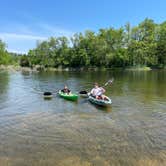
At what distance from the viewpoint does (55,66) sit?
108m

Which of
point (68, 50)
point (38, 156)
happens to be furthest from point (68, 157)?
point (68, 50)

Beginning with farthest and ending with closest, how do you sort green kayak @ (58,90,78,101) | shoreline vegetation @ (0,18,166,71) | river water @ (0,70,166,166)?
shoreline vegetation @ (0,18,166,71) < green kayak @ (58,90,78,101) < river water @ (0,70,166,166)

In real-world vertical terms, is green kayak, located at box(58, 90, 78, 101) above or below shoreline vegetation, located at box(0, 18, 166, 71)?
below

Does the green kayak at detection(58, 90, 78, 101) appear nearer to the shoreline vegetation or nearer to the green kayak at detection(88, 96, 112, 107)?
the green kayak at detection(88, 96, 112, 107)

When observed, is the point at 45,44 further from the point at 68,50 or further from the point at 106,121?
the point at 106,121

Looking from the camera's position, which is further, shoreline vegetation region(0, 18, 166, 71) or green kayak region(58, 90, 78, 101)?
shoreline vegetation region(0, 18, 166, 71)

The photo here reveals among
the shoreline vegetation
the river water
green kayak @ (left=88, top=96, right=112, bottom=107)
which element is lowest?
the river water

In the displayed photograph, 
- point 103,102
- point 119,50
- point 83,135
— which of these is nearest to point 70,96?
point 103,102

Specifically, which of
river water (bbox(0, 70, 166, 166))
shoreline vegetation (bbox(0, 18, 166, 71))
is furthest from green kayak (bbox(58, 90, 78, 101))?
shoreline vegetation (bbox(0, 18, 166, 71))

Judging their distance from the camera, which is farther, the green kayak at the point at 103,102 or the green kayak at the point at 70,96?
the green kayak at the point at 70,96

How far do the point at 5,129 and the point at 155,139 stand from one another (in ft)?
28.1

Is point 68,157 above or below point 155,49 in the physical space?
below

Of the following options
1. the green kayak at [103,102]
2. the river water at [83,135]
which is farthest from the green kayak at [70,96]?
the river water at [83,135]

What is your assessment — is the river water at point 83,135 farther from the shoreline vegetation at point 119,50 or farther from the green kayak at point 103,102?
the shoreline vegetation at point 119,50
